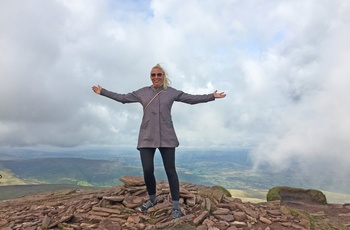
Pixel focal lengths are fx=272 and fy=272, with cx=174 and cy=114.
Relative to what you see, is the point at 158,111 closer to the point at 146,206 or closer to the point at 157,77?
the point at 157,77

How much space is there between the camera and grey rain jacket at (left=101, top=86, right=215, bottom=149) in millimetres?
7379

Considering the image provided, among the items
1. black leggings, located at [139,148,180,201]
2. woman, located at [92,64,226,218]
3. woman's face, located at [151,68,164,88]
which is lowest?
black leggings, located at [139,148,180,201]

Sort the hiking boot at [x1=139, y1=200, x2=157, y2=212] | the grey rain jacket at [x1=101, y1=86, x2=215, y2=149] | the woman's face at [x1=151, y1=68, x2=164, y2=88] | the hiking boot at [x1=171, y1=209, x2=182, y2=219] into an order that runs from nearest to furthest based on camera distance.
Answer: the grey rain jacket at [x1=101, y1=86, x2=215, y2=149]
the woman's face at [x1=151, y1=68, x2=164, y2=88]
the hiking boot at [x1=171, y1=209, x2=182, y2=219]
the hiking boot at [x1=139, y1=200, x2=157, y2=212]

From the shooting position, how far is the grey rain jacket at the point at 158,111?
7.38 m

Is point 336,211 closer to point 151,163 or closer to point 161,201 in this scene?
point 161,201

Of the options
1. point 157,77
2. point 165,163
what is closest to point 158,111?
point 157,77

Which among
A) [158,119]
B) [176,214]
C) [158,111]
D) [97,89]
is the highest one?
[97,89]

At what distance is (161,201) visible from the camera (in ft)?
29.7

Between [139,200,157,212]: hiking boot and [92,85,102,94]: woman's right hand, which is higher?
[92,85,102,94]: woman's right hand

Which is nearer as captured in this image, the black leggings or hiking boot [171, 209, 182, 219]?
the black leggings

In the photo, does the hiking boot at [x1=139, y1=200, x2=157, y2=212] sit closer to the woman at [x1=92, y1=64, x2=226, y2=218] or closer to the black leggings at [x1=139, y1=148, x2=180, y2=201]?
the woman at [x1=92, y1=64, x2=226, y2=218]

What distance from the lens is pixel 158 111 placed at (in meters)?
7.56

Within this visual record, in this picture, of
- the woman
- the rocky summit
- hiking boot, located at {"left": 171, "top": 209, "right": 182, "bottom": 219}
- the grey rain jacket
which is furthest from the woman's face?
the rocky summit

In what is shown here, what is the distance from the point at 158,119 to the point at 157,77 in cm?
120
